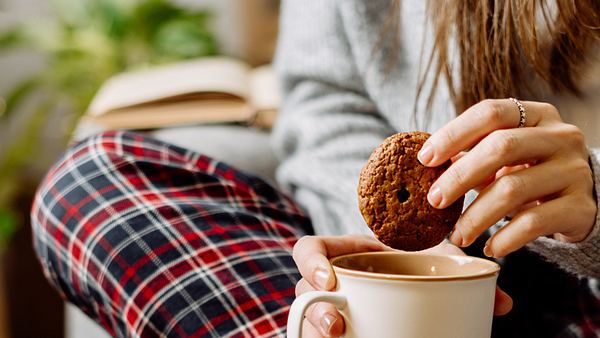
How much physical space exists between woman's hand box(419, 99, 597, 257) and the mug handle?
93 millimetres

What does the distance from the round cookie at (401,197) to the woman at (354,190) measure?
1cm

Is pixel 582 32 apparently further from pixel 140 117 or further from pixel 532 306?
pixel 140 117

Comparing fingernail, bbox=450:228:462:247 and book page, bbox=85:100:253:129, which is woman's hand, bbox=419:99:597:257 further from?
book page, bbox=85:100:253:129

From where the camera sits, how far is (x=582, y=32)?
76 cm

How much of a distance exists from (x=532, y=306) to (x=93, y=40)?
2295 mm

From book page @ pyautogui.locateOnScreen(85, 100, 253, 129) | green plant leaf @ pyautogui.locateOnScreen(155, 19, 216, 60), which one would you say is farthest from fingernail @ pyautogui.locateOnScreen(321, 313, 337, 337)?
green plant leaf @ pyautogui.locateOnScreen(155, 19, 216, 60)

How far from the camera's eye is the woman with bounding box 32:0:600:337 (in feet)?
1.87

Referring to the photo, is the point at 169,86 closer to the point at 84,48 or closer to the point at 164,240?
the point at 164,240

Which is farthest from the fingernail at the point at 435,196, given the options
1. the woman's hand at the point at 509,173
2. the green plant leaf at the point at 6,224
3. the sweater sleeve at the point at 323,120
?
the green plant leaf at the point at 6,224

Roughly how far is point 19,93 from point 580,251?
236cm

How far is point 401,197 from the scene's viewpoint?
55 cm

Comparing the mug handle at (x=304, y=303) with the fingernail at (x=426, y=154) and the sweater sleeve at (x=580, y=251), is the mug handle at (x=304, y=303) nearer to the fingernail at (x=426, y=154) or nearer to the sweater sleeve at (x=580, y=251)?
the fingernail at (x=426, y=154)

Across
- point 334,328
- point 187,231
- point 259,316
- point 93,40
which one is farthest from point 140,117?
point 93,40

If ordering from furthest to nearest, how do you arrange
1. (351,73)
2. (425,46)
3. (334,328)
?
(351,73) → (425,46) → (334,328)
